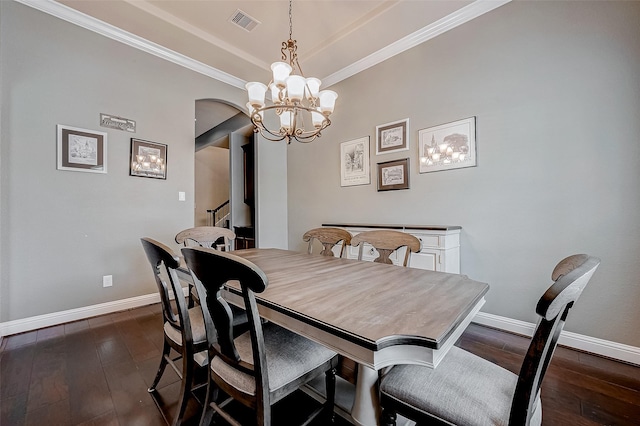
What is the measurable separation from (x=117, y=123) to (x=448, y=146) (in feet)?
11.7

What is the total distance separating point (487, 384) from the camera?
0.88 metres

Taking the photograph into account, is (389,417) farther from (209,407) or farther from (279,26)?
(279,26)

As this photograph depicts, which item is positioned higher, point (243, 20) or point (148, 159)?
point (243, 20)

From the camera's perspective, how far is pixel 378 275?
1430 millimetres

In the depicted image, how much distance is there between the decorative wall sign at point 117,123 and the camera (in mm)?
2711

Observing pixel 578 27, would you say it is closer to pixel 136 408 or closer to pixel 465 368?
pixel 465 368

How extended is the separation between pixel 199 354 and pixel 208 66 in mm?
3563

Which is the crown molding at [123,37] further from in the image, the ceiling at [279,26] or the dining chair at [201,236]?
the dining chair at [201,236]

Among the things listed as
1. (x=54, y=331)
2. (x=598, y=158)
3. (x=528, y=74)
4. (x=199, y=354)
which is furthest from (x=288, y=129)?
(x=54, y=331)

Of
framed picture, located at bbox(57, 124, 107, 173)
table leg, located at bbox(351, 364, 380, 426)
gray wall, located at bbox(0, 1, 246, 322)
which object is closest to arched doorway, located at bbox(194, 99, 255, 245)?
gray wall, located at bbox(0, 1, 246, 322)

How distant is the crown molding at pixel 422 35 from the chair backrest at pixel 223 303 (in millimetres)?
3143

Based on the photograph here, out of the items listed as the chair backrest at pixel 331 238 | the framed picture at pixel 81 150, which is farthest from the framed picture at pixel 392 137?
the framed picture at pixel 81 150

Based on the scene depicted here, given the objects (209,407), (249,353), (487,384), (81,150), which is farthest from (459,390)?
(81,150)

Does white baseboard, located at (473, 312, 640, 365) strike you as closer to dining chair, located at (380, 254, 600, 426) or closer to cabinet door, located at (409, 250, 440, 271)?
cabinet door, located at (409, 250, 440, 271)
